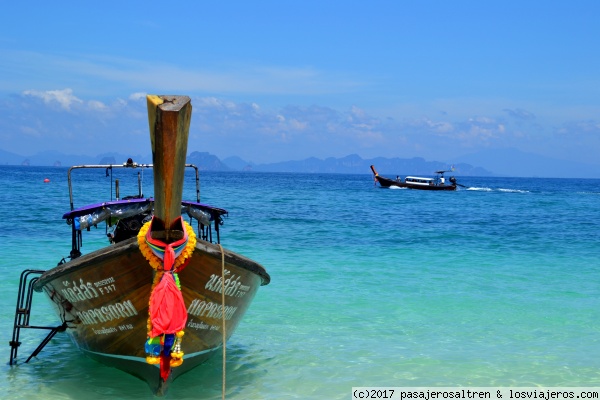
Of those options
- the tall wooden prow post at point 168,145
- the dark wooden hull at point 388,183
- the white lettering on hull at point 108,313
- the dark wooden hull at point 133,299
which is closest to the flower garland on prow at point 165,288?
the dark wooden hull at point 133,299

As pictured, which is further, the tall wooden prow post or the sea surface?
the sea surface

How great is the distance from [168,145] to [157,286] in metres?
1.52

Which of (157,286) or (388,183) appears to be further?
(388,183)

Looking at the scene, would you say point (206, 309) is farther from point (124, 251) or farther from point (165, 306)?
point (124, 251)

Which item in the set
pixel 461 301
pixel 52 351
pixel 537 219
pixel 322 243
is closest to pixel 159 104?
pixel 52 351

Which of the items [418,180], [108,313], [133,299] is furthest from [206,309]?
[418,180]

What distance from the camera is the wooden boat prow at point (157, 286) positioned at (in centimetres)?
562

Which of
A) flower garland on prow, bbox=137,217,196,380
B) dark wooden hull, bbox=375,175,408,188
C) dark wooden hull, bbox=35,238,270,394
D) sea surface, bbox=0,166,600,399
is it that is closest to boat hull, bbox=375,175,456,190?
dark wooden hull, bbox=375,175,408,188

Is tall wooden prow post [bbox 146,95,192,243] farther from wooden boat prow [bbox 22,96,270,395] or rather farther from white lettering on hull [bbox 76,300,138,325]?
white lettering on hull [bbox 76,300,138,325]

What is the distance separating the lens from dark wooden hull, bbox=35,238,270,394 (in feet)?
21.8

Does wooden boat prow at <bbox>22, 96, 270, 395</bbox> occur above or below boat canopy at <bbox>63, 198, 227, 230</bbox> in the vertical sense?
below

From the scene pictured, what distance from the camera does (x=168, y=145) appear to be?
5453mm

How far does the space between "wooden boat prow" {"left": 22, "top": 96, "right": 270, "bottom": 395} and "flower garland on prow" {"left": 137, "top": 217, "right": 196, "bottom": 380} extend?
0.6 inches

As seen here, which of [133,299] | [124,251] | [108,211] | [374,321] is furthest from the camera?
[374,321]
